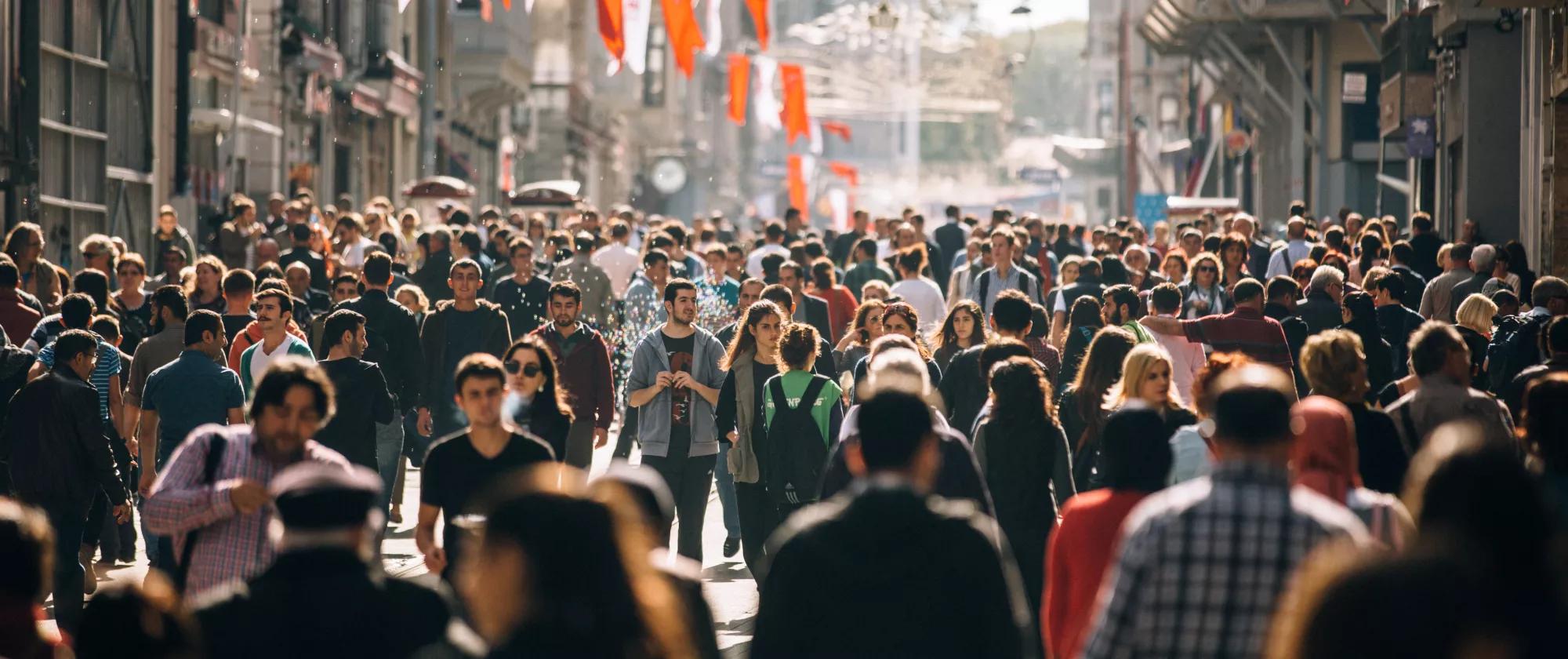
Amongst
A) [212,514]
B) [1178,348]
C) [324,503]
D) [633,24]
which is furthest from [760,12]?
[324,503]

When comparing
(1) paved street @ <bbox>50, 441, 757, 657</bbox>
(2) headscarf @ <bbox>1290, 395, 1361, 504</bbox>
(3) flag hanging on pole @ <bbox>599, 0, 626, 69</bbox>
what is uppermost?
(3) flag hanging on pole @ <bbox>599, 0, 626, 69</bbox>

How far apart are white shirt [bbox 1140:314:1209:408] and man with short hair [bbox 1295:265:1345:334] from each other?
137cm

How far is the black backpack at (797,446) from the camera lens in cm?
1005

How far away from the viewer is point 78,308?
10898 mm

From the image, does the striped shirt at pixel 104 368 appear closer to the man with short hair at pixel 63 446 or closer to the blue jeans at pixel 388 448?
the man with short hair at pixel 63 446

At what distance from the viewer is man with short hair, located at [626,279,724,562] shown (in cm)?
1118

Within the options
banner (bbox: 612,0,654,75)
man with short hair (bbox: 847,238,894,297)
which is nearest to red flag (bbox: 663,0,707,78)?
banner (bbox: 612,0,654,75)

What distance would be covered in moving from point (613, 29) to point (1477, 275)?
53.7 feet

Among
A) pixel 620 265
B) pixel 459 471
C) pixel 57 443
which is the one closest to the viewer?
pixel 459 471

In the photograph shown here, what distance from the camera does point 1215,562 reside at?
470cm

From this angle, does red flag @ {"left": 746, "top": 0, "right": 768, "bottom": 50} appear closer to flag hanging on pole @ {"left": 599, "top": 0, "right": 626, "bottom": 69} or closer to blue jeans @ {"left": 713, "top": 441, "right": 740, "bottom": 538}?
flag hanging on pole @ {"left": 599, "top": 0, "right": 626, "bottom": 69}

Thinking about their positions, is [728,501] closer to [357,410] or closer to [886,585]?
[357,410]

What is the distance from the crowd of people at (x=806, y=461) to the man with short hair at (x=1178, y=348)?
0.08 ft

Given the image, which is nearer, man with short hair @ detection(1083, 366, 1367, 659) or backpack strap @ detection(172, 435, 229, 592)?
man with short hair @ detection(1083, 366, 1367, 659)
